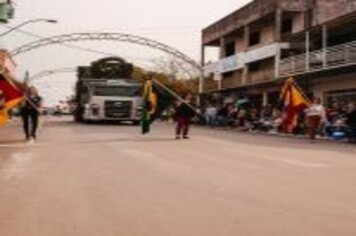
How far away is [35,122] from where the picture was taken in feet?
85.5

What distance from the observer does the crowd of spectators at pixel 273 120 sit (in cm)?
3056

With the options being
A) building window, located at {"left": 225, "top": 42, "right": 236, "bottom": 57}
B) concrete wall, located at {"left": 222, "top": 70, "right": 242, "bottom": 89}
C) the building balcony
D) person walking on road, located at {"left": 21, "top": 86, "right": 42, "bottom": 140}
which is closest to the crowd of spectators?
the building balcony

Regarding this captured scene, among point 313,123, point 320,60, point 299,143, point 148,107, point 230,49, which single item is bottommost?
point 299,143

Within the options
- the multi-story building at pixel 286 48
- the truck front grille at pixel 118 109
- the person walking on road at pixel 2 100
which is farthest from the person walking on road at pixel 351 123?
the truck front grille at pixel 118 109

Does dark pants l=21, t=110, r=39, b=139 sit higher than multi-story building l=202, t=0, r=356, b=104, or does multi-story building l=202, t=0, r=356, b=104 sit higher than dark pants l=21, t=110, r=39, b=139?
multi-story building l=202, t=0, r=356, b=104

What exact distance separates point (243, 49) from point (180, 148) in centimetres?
4436

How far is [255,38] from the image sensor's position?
63344mm

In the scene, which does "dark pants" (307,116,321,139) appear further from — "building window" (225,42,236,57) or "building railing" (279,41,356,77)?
"building window" (225,42,236,57)

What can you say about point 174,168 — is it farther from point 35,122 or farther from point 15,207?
point 35,122

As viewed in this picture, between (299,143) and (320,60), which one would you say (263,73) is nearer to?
(320,60)

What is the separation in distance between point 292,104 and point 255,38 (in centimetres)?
3082

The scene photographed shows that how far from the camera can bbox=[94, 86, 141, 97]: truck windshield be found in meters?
45.9

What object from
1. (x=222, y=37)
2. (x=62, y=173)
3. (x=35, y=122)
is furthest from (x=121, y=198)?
(x=222, y=37)

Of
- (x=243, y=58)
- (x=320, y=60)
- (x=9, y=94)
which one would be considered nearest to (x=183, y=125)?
(x=9, y=94)
